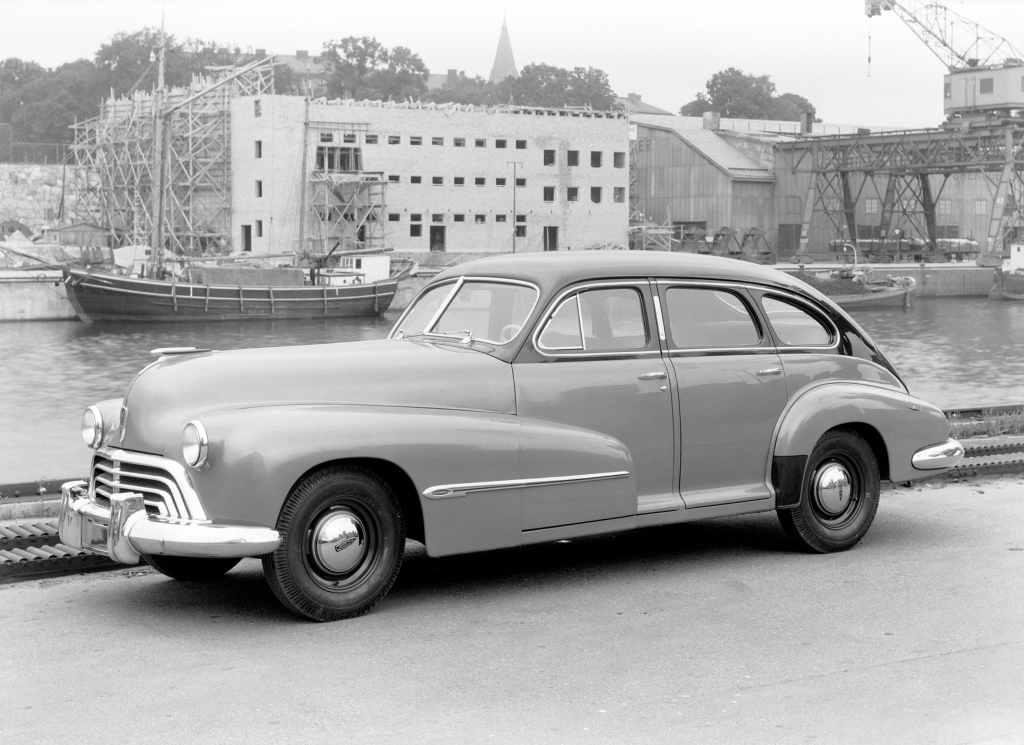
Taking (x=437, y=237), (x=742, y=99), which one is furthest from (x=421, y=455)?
(x=742, y=99)

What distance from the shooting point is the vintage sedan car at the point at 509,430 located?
6.49 meters

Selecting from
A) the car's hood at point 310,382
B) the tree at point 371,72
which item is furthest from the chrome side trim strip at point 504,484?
the tree at point 371,72

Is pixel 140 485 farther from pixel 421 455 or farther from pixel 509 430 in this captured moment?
pixel 509 430

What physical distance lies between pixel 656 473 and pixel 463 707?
2.69m

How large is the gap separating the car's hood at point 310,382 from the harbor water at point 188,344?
161mm

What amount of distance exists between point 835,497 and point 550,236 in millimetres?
88990

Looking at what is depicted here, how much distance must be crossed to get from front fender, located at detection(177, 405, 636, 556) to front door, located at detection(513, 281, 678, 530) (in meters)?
0.09

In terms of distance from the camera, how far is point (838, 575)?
769 cm

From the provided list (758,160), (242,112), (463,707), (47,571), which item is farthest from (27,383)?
(758,160)

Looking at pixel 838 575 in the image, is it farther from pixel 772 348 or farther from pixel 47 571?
pixel 47 571

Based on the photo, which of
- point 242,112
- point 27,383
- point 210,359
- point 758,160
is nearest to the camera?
point 210,359

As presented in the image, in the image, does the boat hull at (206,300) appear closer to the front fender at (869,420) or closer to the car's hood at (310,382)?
the front fender at (869,420)

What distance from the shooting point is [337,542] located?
6.61m

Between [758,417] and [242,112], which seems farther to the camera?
[242,112]
